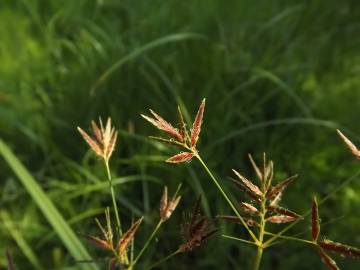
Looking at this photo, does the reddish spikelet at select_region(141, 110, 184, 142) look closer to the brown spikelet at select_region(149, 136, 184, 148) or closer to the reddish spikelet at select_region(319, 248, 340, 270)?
the brown spikelet at select_region(149, 136, 184, 148)

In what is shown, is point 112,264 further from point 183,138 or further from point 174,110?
point 174,110

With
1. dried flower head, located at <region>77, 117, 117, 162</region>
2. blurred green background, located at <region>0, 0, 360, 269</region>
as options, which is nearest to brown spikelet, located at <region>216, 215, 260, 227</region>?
dried flower head, located at <region>77, 117, 117, 162</region>

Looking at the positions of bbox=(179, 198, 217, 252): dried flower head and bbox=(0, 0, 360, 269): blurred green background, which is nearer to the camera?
bbox=(179, 198, 217, 252): dried flower head

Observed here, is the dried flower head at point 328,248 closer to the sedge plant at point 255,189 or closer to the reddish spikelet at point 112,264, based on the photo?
the sedge plant at point 255,189

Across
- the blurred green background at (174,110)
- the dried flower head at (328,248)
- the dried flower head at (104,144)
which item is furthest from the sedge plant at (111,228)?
the blurred green background at (174,110)

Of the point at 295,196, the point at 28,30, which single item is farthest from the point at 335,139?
the point at 28,30

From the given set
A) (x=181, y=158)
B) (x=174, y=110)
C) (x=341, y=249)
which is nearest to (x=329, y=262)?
(x=341, y=249)
